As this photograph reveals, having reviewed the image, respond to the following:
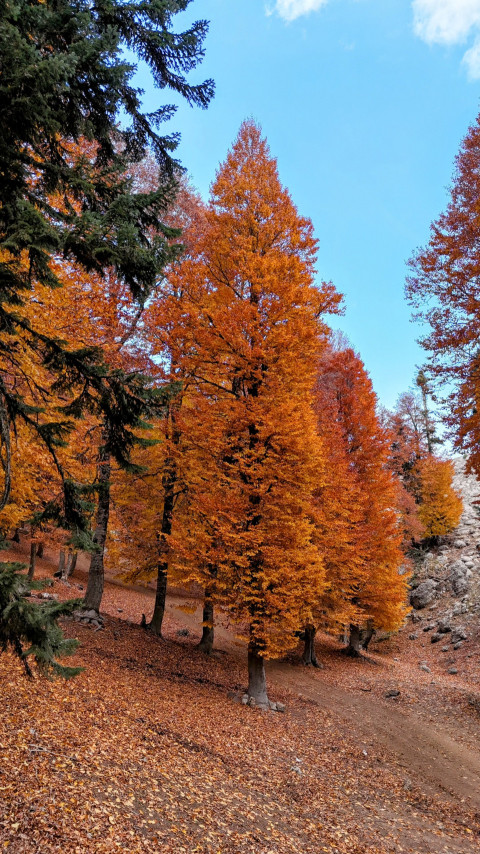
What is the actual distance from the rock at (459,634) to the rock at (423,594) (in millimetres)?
4681

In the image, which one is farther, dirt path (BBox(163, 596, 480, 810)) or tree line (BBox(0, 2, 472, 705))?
dirt path (BBox(163, 596, 480, 810))

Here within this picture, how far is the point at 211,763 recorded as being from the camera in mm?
7258

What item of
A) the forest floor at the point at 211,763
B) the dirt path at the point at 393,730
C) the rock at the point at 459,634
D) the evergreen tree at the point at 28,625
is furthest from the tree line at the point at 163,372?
the rock at the point at 459,634

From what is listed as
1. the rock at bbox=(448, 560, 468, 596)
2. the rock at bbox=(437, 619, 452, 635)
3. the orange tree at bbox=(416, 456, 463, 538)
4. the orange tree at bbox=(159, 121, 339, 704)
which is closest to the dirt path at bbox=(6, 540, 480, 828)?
the orange tree at bbox=(159, 121, 339, 704)

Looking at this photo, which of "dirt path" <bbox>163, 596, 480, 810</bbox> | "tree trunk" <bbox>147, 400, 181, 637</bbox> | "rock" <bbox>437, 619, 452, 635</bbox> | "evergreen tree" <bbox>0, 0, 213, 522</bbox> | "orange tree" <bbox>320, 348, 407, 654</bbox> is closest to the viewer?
"evergreen tree" <bbox>0, 0, 213, 522</bbox>

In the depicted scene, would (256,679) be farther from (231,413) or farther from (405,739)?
(231,413)

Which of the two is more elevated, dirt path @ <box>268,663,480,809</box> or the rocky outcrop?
the rocky outcrop

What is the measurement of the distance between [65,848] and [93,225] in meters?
5.67

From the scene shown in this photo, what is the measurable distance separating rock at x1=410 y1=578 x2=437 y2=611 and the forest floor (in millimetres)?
13404

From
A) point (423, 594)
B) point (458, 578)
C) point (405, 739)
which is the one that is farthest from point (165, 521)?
point (423, 594)

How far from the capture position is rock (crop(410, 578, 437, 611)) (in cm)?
2736

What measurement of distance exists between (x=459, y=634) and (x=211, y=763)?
19041mm

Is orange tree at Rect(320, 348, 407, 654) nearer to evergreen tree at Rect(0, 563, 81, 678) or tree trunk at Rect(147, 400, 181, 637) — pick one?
tree trunk at Rect(147, 400, 181, 637)

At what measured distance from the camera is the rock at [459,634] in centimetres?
2177
